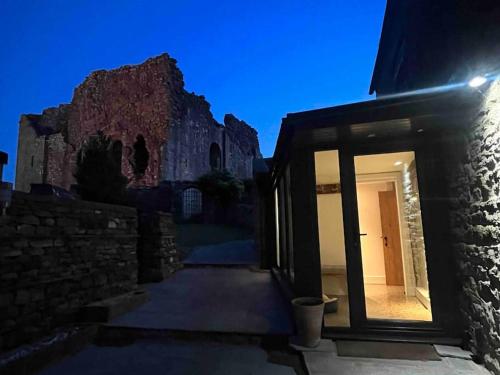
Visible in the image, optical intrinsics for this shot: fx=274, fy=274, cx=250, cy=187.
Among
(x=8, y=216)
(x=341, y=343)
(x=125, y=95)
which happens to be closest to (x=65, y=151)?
(x=125, y=95)

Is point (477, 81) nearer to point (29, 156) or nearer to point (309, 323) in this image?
point (309, 323)

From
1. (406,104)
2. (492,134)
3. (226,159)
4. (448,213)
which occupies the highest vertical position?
(226,159)

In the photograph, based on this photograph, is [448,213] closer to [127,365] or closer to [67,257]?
[127,365]

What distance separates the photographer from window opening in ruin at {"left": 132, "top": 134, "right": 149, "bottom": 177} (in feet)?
53.3

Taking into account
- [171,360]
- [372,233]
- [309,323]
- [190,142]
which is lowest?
[171,360]

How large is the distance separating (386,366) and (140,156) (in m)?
16.7

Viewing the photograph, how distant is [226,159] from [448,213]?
19.2 m

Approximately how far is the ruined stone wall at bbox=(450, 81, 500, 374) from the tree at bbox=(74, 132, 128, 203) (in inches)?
226

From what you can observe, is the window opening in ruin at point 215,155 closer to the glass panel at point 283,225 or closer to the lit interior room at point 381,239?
the lit interior room at point 381,239

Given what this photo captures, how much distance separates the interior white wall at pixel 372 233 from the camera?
5.50 meters

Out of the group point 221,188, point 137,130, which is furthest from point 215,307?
point 137,130

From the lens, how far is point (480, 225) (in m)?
2.41

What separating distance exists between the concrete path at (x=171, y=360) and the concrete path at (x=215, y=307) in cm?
25

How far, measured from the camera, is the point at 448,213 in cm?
294
